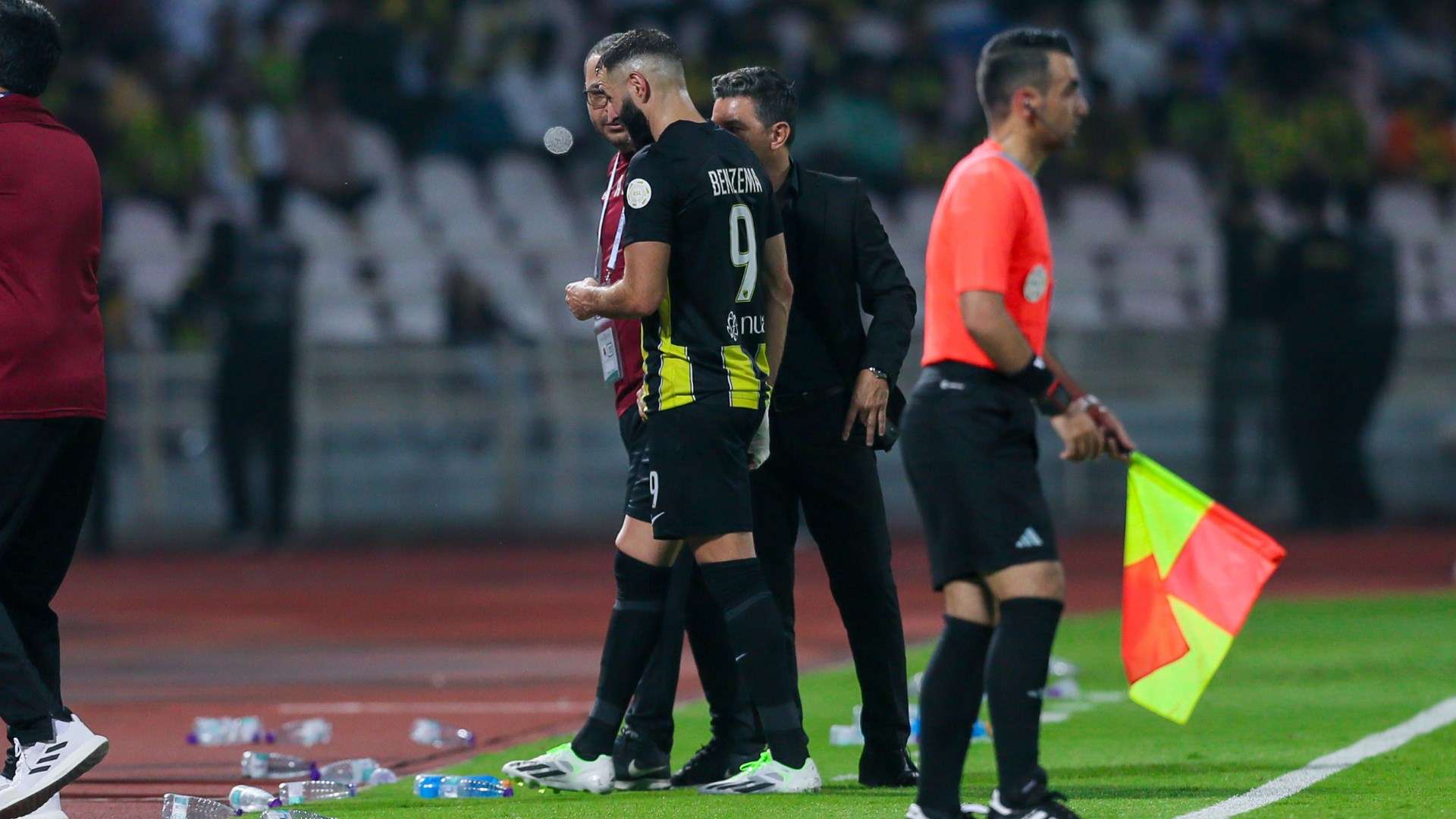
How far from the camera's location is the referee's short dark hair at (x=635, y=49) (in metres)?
6.14

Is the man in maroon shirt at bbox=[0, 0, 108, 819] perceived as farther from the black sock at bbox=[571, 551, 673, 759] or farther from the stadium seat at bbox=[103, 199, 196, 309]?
the stadium seat at bbox=[103, 199, 196, 309]

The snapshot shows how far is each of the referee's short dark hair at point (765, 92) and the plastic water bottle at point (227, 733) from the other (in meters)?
2.87

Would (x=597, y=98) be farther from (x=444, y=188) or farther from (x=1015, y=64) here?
(x=444, y=188)

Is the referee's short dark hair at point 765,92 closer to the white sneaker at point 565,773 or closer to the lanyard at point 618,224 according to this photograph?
the lanyard at point 618,224

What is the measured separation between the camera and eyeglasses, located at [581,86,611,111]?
620cm

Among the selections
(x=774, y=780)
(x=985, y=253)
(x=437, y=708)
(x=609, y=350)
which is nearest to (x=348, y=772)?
(x=774, y=780)

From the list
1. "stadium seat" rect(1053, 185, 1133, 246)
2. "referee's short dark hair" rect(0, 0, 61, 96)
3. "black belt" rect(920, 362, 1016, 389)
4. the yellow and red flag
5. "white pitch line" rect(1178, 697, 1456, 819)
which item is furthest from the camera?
"stadium seat" rect(1053, 185, 1133, 246)

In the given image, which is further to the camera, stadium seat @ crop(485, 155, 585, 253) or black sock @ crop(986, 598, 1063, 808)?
stadium seat @ crop(485, 155, 585, 253)

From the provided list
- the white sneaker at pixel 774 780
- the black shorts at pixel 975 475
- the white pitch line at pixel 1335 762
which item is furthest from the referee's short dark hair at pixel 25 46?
the white pitch line at pixel 1335 762

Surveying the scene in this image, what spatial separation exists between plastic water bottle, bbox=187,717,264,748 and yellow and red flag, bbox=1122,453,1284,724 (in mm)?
3630

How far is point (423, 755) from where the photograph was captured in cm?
757

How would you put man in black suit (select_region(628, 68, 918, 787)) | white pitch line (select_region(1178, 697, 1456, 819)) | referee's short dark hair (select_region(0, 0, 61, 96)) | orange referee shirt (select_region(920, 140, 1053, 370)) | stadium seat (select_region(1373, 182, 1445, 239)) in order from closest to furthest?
orange referee shirt (select_region(920, 140, 1053, 370)), white pitch line (select_region(1178, 697, 1456, 819)), referee's short dark hair (select_region(0, 0, 61, 96)), man in black suit (select_region(628, 68, 918, 787)), stadium seat (select_region(1373, 182, 1445, 239))

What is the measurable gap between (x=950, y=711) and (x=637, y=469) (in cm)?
159

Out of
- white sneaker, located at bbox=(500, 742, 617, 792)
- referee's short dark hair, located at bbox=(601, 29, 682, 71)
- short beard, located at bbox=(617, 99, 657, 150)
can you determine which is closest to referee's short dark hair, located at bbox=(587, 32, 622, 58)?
referee's short dark hair, located at bbox=(601, 29, 682, 71)
